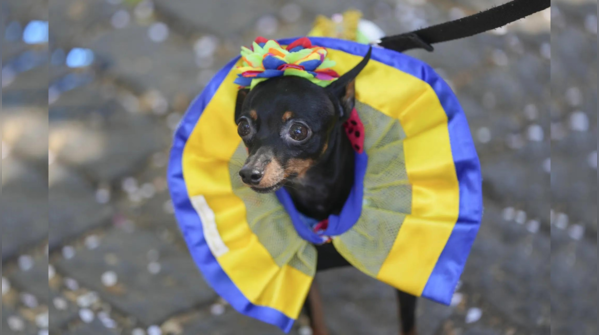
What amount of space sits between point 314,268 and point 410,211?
0.23 meters

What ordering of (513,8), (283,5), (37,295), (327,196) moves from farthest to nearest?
(283,5)
(37,295)
(327,196)
(513,8)

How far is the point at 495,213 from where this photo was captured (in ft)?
4.25

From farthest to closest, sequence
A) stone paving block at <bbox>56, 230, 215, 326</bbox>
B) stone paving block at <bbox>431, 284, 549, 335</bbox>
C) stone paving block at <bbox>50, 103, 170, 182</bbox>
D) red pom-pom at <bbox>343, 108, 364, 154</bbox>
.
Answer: stone paving block at <bbox>50, 103, 170, 182</bbox>
stone paving block at <bbox>56, 230, 215, 326</bbox>
stone paving block at <bbox>431, 284, 549, 335</bbox>
red pom-pom at <bbox>343, 108, 364, 154</bbox>

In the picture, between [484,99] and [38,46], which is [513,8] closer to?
[484,99]

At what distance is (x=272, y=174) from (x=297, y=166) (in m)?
0.07

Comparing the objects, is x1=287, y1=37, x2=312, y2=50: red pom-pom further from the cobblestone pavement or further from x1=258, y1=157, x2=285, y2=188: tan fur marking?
the cobblestone pavement

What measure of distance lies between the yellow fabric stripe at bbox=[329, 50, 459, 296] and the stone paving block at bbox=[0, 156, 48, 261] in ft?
3.14

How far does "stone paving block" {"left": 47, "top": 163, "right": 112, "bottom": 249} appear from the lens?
1283 millimetres

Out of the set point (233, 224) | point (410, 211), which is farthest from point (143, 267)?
point (410, 211)

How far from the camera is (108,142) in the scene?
4.37 feet

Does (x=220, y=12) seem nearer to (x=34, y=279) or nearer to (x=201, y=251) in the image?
(x=201, y=251)

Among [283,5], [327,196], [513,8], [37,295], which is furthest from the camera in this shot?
[283,5]

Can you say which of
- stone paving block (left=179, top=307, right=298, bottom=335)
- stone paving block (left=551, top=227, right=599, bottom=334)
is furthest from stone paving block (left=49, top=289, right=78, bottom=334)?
stone paving block (left=551, top=227, right=599, bottom=334)

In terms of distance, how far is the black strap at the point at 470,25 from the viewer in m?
0.73
